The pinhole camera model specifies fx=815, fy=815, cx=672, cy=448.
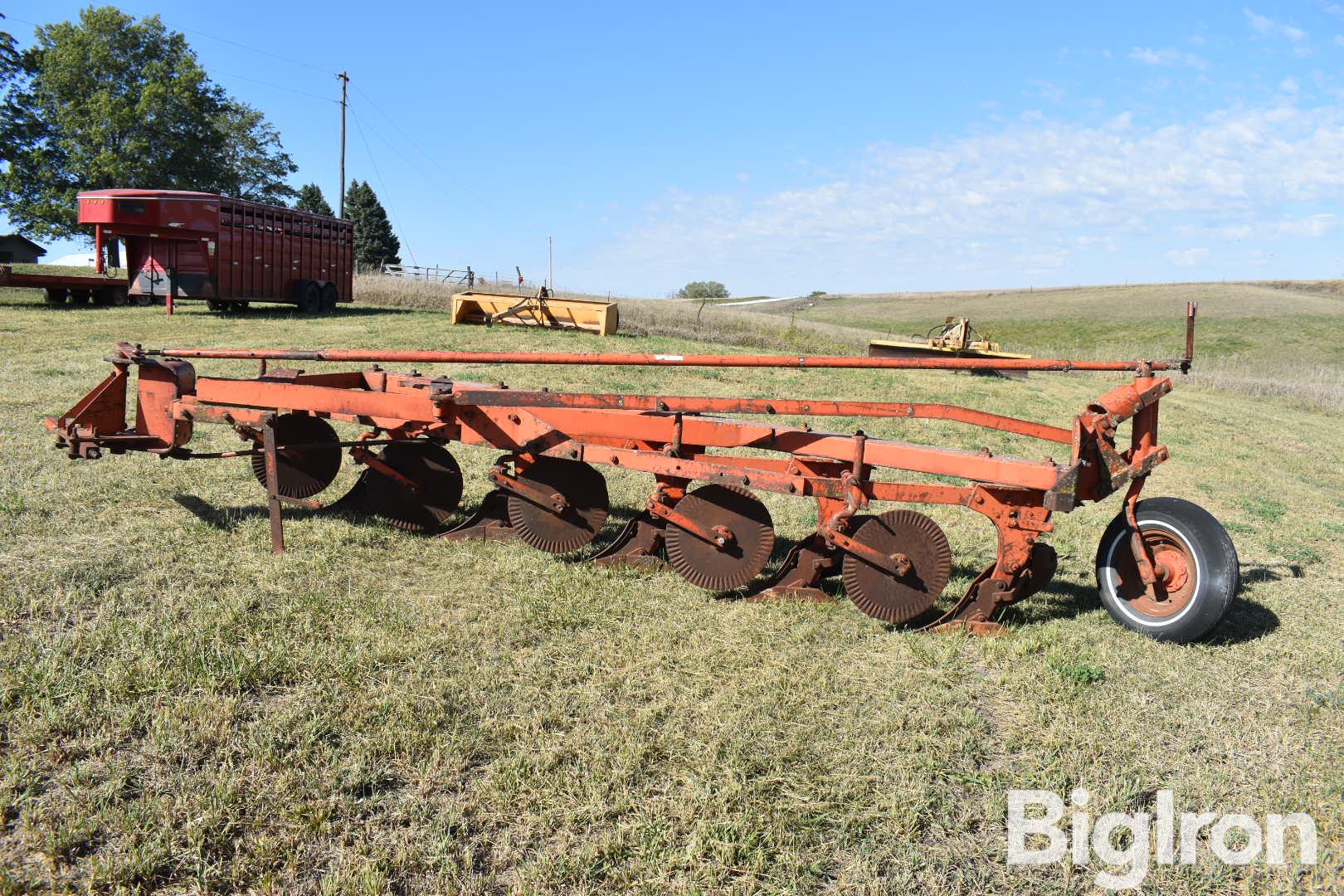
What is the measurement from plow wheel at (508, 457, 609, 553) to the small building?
47.7 metres

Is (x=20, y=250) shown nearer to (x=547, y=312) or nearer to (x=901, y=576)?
(x=547, y=312)

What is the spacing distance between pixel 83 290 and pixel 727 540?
22551 mm

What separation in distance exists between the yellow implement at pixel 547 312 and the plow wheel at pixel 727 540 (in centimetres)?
1501

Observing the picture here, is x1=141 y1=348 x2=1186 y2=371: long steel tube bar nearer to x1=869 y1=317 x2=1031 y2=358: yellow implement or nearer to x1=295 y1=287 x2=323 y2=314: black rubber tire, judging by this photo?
x1=869 y1=317 x2=1031 y2=358: yellow implement

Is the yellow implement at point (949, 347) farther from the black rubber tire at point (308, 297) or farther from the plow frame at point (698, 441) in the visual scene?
the plow frame at point (698, 441)

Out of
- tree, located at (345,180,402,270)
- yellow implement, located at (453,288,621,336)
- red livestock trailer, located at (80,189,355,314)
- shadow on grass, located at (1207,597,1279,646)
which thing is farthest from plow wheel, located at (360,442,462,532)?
tree, located at (345,180,402,270)

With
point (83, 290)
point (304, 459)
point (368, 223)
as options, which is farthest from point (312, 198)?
point (304, 459)

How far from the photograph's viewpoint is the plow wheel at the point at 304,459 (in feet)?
19.3

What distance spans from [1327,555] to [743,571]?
549 centimetres

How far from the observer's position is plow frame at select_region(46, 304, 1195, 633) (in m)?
4.44

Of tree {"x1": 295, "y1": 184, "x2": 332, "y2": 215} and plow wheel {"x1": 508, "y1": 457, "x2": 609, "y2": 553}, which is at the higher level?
tree {"x1": 295, "y1": 184, "x2": 332, "y2": 215}

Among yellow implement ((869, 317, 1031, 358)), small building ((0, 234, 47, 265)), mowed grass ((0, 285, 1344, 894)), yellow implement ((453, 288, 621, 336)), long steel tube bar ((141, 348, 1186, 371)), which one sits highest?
small building ((0, 234, 47, 265))

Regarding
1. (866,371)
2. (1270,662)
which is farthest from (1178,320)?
(1270,662)

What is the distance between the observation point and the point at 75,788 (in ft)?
8.93
